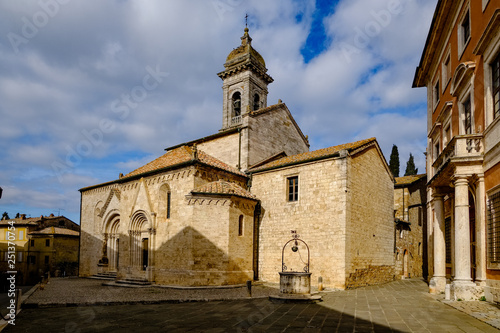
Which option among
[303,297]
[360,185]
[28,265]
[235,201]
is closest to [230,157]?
[235,201]

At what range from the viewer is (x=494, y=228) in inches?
405

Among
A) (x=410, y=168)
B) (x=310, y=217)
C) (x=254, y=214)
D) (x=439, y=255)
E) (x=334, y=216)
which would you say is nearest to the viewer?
(x=439, y=255)

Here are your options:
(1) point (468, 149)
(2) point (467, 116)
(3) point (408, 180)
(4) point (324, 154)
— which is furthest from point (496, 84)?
(3) point (408, 180)

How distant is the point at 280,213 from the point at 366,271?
5411 millimetres

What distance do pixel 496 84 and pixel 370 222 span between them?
427 inches

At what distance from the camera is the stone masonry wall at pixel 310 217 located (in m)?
17.6

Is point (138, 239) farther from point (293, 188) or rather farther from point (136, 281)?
point (293, 188)

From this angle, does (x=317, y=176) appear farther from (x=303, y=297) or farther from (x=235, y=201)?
(x=303, y=297)

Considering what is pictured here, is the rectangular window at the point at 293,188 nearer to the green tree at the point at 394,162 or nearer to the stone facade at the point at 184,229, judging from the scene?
the stone facade at the point at 184,229

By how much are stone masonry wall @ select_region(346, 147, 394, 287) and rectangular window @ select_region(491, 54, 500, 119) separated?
319 inches

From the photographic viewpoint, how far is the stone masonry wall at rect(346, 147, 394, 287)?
59.4 feet

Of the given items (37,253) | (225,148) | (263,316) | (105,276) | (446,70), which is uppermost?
(446,70)

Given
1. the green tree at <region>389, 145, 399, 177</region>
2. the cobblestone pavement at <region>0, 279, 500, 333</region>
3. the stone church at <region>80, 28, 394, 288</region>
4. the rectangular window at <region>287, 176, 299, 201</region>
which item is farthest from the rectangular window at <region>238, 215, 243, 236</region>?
the green tree at <region>389, 145, 399, 177</region>

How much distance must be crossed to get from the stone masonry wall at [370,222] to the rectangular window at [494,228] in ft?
24.2
